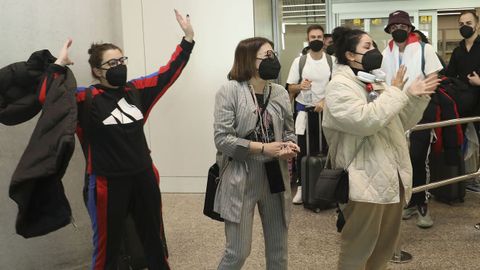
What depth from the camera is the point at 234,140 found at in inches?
89.0

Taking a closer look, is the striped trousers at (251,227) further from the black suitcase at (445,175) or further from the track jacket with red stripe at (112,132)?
the black suitcase at (445,175)

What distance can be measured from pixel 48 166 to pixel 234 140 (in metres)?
0.89

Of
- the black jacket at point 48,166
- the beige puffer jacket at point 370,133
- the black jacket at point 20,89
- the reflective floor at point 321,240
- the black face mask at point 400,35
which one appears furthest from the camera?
the black face mask at point 400,35

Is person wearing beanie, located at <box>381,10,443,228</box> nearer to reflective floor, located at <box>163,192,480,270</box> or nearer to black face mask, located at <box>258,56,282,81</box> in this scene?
reflective floor, located at <box>163,192,480,270</box>

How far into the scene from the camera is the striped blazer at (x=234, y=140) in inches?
89.8

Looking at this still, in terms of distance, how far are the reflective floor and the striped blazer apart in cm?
109

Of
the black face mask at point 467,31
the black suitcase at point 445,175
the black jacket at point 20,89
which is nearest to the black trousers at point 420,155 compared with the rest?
the black suitcase at point 445,175

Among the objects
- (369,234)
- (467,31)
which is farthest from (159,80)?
(467,31)

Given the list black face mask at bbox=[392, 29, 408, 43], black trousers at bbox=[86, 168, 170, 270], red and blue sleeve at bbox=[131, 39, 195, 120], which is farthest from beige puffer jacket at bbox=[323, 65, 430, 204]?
black face mask at bbox=[392, 29, 408, 43]

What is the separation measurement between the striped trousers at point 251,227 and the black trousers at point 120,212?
0.49 metres

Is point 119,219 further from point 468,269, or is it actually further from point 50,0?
point 468,269

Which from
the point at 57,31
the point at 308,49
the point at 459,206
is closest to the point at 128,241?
the point at 57,31

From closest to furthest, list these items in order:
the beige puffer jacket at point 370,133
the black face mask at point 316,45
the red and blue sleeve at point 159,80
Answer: the beige puffer jacket at point 370,133 < the red and blue sleeve at point 159,80 < the black face mask at point 316,45

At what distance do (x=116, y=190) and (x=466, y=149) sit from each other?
359 centimetres
